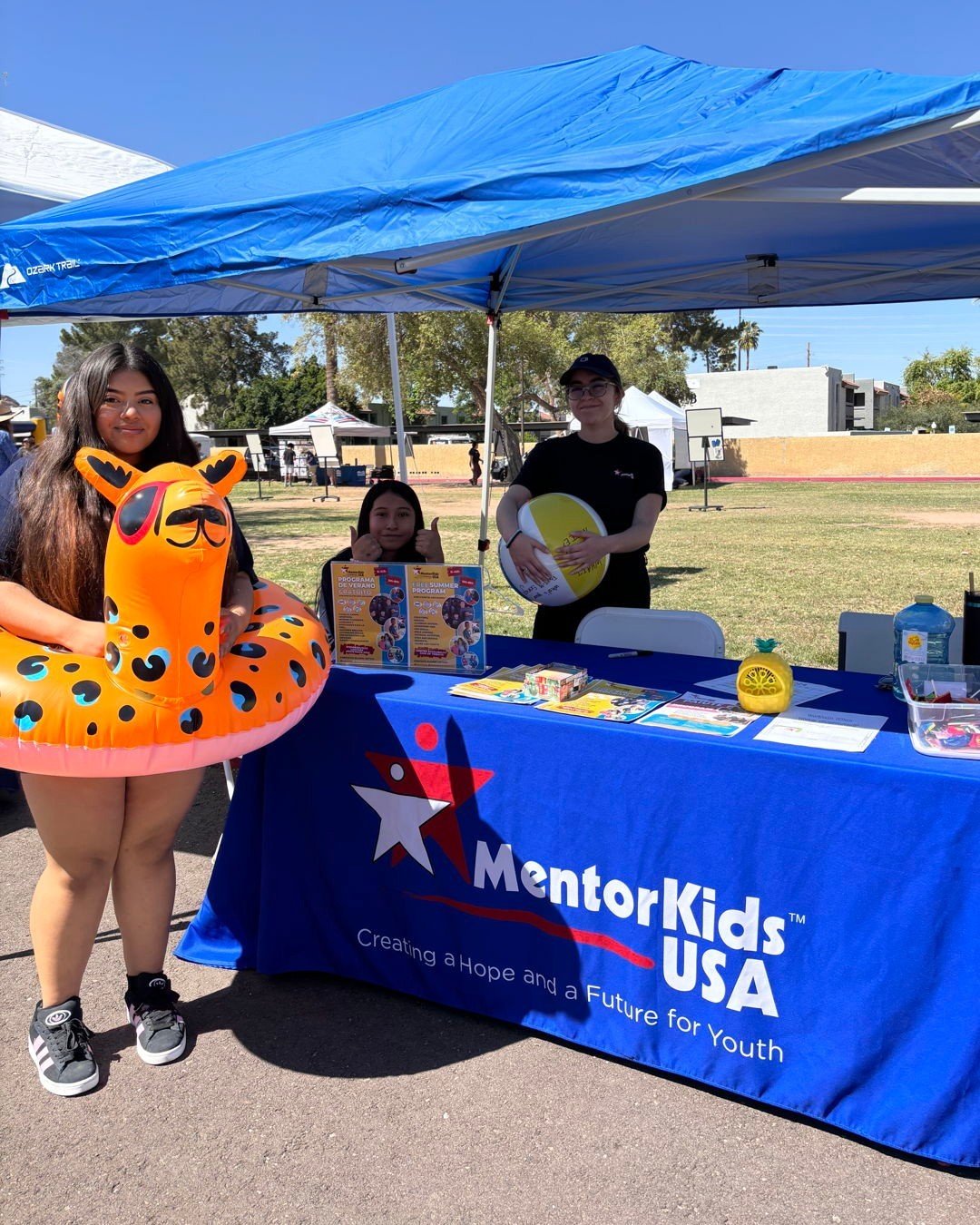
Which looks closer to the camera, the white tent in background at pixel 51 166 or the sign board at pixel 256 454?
the white tent in background at pixel 51 166

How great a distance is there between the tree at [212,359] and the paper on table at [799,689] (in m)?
53.6

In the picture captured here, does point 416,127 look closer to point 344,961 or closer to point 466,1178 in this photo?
point 344,961

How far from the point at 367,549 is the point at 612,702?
1.22m

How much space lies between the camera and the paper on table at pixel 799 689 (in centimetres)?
256

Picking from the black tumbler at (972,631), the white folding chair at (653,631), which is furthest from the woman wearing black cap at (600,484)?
the black tumbler at (972,631)

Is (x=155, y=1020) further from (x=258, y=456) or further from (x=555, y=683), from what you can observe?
(x=258, y=456)

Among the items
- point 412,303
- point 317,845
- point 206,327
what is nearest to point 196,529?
point 317,845

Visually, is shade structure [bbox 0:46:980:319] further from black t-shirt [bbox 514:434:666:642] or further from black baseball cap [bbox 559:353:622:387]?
black t-shirt [bbox 514:434:666:642]

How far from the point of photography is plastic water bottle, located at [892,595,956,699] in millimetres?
2521

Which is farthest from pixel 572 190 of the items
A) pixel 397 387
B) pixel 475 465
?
pixel 475 465

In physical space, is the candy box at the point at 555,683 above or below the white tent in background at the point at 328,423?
below

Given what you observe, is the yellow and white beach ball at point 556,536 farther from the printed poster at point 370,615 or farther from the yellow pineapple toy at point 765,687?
the yellow pineapple toy at point 765,687

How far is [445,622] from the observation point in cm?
281

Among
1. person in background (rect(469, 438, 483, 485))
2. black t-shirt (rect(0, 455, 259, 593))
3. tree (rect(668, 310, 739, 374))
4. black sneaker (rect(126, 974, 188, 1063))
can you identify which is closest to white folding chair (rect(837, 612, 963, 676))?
black t-shirt (rect(0, 455, 259, 593))
